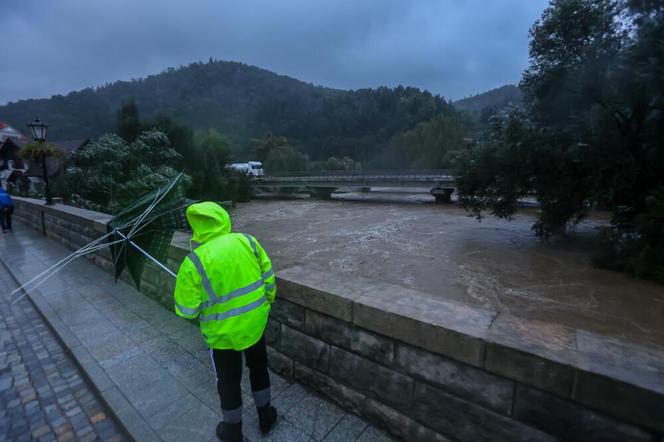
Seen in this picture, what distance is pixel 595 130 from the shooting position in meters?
8.85

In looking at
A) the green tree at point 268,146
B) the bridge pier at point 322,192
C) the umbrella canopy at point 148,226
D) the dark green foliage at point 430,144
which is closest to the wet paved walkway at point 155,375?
the umbrella canopy at point 148,226

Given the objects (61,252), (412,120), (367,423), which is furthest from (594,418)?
(412,120)

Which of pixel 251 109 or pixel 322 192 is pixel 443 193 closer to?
pixel 322 192

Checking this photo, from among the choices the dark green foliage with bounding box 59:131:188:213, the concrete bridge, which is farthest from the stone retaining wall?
the concrete bridge

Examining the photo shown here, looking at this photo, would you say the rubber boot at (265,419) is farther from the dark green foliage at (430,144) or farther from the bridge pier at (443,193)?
the dark green foliage at (430,144)

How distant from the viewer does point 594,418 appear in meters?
1.42

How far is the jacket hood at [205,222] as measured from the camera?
2055mm

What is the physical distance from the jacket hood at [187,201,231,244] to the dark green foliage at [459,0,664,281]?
30.9 ft

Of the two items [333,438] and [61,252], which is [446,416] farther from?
[61,252]

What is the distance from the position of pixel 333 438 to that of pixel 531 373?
1302 mm

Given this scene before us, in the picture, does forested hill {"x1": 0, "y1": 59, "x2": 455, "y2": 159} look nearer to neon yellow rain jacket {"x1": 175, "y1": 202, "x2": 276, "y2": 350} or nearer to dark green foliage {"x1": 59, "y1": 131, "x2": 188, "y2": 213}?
dark green foliage {"x1": 59, "y1": 131, "x2": 188, "y2": 213}

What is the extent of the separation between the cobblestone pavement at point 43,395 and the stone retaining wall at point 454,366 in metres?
1.46

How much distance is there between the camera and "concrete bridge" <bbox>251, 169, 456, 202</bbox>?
87.2 feet

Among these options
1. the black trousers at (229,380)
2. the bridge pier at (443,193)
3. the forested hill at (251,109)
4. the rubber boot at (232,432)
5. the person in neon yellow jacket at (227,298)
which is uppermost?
the forested hill at (251,109)
